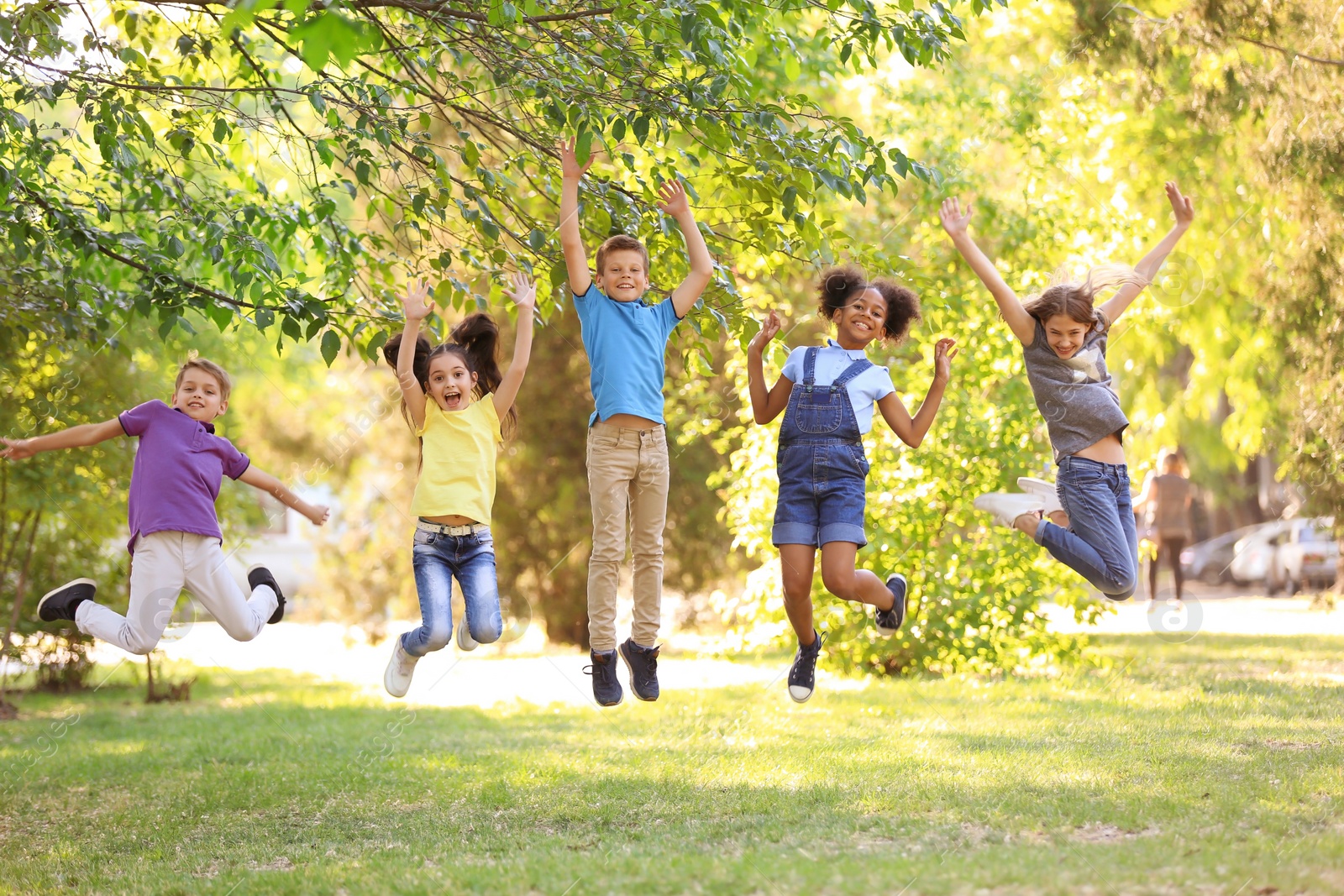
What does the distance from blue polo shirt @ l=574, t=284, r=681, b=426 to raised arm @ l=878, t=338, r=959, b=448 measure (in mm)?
1072

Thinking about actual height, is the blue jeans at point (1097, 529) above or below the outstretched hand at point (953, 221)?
below

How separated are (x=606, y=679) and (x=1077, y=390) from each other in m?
2.52

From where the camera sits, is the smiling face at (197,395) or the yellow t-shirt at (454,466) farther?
the smiling face at (197,395)

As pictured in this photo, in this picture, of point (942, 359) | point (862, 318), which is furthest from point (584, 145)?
point (942, 359)

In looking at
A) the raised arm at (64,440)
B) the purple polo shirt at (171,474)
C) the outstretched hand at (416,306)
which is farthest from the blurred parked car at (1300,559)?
the raised arm at (64,440)

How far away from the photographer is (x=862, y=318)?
6.01 metres

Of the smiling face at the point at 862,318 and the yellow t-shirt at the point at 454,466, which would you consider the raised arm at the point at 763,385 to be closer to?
the smiling face at the point at 862,318

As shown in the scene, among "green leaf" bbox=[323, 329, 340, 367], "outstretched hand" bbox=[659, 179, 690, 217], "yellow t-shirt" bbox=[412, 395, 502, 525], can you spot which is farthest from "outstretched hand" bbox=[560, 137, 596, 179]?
"green leaf" bbox=[323, 329, 340, 367]

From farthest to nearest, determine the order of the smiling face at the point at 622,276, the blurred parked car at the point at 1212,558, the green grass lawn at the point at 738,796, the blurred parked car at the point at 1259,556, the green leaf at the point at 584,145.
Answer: the blurred parked car at the point at 1212,558 < the blurred parked car at the point at 1259,556 < the smiling face at the point at 622,276 < the green leaf at the point at 584,145 < the green grass lawn at the point at 738,796

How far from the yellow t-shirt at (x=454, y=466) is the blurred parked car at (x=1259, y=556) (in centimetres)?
2096

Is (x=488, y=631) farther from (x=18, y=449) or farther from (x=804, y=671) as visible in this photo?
(x=18, y=449)

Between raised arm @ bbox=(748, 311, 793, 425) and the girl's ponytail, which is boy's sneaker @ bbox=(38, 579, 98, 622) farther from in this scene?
raised arm @ bbox=(748, 311, 793, 425)

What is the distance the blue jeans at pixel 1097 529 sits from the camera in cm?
574

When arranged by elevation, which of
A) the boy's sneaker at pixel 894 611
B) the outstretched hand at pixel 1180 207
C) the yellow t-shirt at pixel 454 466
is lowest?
the boy's sneaker at pixel 894 611
